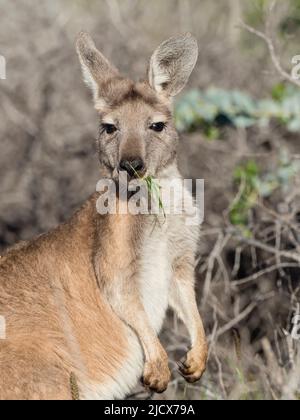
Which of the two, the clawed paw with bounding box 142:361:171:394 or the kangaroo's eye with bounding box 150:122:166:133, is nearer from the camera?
the clawed paw with bounding box 142:361:171:394

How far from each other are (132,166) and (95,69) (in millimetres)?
785

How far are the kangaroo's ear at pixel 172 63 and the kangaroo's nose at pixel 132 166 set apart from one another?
0.65 metres

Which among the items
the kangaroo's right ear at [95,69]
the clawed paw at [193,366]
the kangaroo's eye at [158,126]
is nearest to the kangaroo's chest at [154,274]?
the clawed paw at [193,366]

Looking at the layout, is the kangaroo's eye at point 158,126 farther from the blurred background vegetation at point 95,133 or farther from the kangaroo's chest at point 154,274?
the blurred background vegetation at point 95,133

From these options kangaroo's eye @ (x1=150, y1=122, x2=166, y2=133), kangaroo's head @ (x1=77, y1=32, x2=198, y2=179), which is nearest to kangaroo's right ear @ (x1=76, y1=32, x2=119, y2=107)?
kangaroo's head @ (x1=77, y1=32, x2=198, y2=179)

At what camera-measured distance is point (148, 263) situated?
4699mm

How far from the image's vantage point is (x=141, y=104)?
16.4 ft

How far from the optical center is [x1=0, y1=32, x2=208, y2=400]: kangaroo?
14.8ft

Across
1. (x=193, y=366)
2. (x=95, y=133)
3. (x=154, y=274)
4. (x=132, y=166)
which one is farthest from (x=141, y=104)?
(x=95, y=133)

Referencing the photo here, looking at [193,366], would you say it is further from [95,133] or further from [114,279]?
[95,133]

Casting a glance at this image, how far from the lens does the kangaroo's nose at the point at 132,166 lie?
15.2 feet

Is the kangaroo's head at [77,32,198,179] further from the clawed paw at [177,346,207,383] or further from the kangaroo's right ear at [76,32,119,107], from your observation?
the clawed paw at [177,346,207,383]
